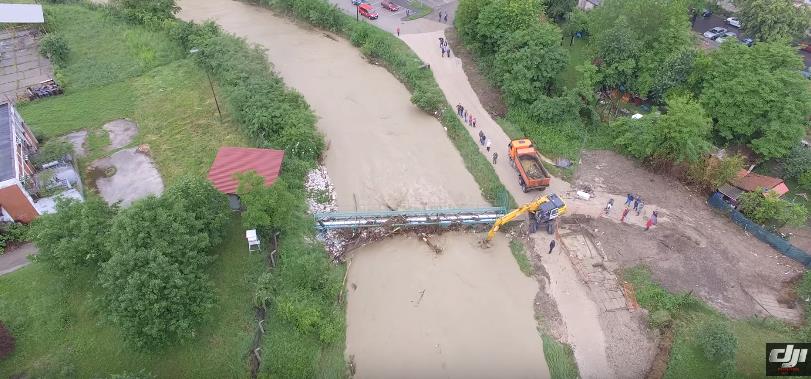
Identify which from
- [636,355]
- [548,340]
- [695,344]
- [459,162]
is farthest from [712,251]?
[459,162]

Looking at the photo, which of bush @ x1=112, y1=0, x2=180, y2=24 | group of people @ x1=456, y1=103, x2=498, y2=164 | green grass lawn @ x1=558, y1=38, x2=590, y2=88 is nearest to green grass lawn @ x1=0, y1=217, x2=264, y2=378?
group of people @ x1=456, y1=103, x2=498, y2=164

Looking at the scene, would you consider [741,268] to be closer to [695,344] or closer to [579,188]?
[695,344]

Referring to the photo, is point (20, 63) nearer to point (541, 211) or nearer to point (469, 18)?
point (469, 18)

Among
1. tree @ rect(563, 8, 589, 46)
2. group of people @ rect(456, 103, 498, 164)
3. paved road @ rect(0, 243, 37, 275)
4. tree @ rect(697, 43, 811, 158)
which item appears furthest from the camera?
tree @ rect(563, 8, 589, 46)

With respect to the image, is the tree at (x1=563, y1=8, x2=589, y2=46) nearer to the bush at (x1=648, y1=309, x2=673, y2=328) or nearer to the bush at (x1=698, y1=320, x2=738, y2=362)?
the bush at (x1=648, y1=309, x2=673, y2=328)

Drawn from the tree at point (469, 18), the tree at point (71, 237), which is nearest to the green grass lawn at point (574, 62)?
the tree at point (469, 18)

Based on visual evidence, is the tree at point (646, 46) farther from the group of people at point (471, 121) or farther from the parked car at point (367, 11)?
the parked car at point (367, 11)
